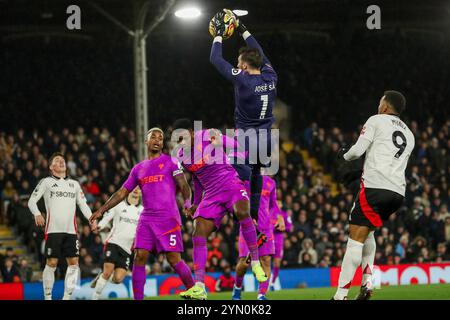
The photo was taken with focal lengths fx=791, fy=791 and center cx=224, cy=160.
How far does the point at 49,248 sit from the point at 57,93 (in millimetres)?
15714

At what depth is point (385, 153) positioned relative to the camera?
8.95 metres

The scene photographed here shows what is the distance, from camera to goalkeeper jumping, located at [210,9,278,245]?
10547 mm

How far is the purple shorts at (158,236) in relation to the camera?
10.5 meters

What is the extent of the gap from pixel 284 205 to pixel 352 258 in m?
14.7

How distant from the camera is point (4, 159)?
23.0 m

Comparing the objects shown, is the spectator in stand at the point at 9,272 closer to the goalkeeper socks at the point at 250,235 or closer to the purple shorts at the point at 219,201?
the purple shorts at the point at 219,201

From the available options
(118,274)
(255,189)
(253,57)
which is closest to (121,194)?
(255,189)

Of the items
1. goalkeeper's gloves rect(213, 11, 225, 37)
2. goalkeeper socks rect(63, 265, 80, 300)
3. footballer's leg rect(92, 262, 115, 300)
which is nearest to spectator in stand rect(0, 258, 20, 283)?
footballer's leg rect(92, 262, 115, 300)

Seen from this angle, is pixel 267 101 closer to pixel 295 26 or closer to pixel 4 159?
pixel 4 159

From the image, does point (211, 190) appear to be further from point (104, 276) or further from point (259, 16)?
point (259, 16)

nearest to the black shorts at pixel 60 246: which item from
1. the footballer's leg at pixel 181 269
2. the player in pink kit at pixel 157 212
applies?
the player in pink kit at pixel 157 212
